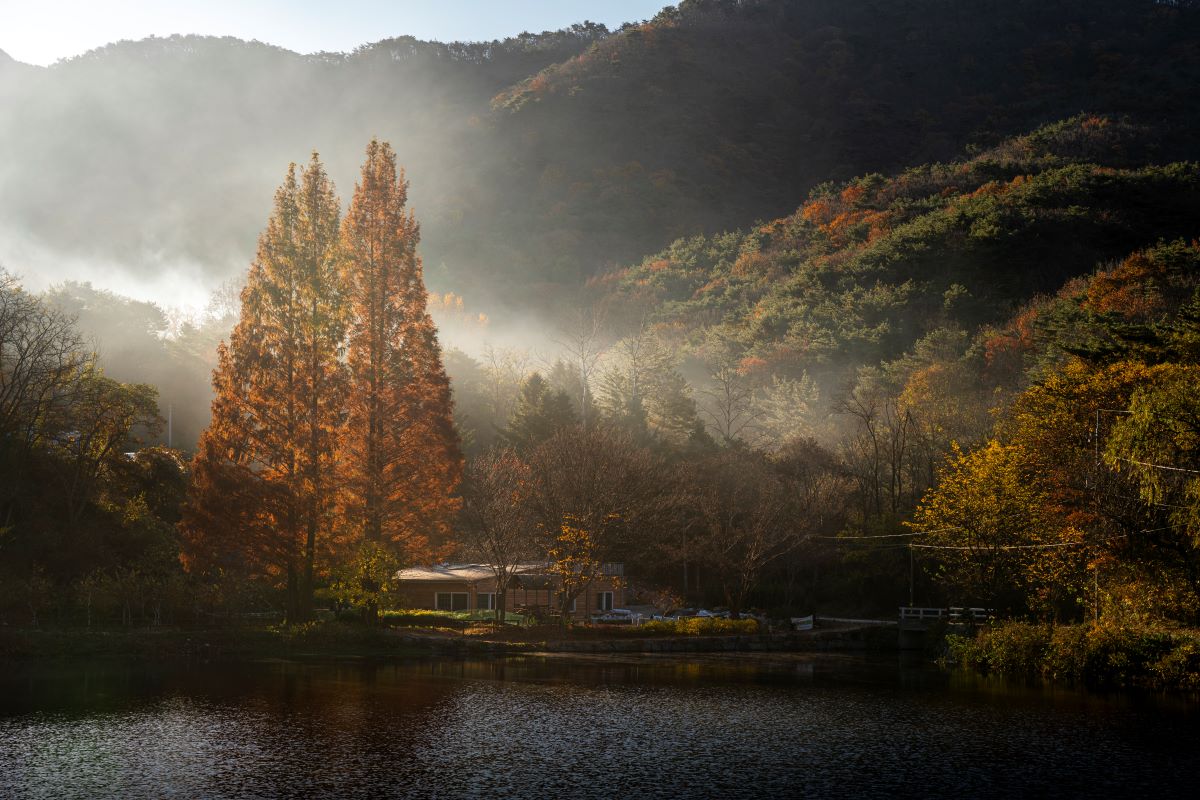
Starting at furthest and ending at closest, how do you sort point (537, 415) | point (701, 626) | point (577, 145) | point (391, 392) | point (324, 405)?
point (577, 145)
point (537, 415)
point (701, 626)
point (391, 392)
point (324, 405)

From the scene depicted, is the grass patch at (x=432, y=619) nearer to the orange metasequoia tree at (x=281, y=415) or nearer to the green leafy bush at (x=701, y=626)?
the green leafy bush at (x=701, y=626)

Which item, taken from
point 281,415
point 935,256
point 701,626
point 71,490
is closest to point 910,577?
point 701,626

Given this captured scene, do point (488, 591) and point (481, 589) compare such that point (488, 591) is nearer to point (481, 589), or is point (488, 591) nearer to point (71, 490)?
point (481, 589)

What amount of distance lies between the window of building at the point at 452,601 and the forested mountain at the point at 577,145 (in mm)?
77104

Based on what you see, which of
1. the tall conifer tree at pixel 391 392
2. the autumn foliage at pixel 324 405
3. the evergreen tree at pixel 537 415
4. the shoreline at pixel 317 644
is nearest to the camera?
A: the shoreline at pixel 317 644

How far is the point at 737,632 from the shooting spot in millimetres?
53875

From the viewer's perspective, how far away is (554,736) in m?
26.3

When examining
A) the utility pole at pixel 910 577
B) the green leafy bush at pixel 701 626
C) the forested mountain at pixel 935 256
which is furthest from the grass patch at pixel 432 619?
the forested mountain at pixel 935 256

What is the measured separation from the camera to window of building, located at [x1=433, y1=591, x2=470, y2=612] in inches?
2386

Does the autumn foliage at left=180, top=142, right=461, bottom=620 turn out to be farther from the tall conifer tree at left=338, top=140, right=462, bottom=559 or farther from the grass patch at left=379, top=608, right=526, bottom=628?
the grass patch at left=379, top=608, right=526, bottom=628

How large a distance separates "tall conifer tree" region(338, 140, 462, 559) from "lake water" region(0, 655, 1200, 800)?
7.93 m

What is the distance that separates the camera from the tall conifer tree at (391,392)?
4450cm

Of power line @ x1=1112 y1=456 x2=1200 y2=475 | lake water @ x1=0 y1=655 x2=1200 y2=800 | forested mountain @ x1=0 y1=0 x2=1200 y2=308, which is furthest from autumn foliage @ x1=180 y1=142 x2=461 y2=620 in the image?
forested mountain @ x1=0 y1=0 x2=1200 y2=308

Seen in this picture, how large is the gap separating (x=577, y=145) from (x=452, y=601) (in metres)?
128
